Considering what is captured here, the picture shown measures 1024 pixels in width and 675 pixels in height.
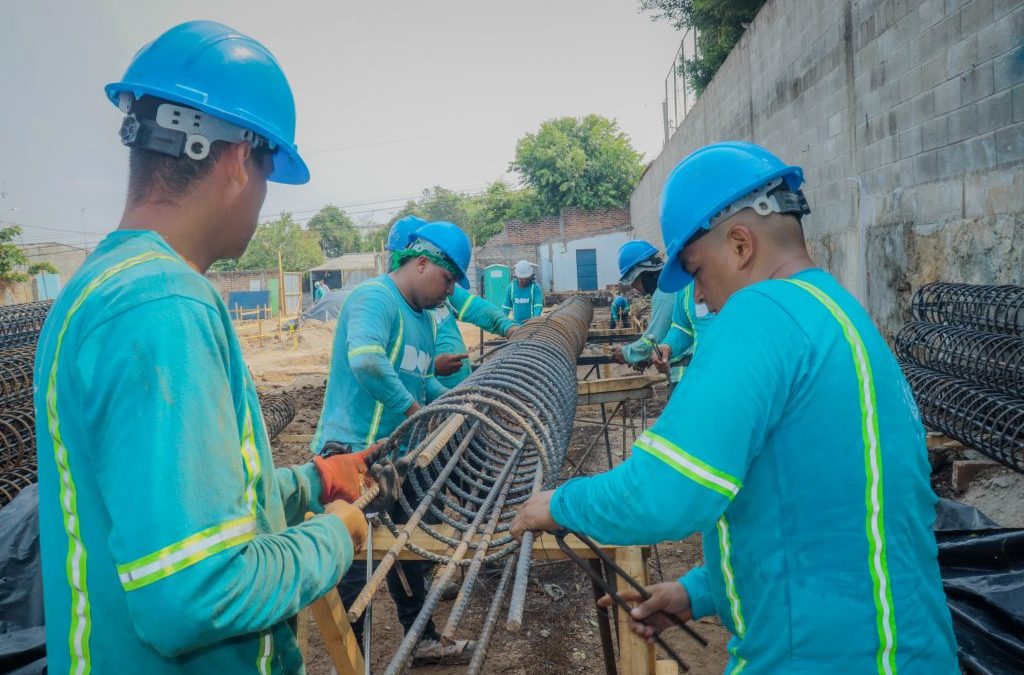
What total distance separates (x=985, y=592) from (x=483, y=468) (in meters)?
1.87

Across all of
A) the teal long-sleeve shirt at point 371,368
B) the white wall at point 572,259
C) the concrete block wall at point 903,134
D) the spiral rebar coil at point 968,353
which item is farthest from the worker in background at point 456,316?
the white wall at point 572,259

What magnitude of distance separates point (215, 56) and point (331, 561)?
3.40 feet

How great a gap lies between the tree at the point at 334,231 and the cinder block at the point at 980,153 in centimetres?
6833

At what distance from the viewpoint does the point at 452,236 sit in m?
3.81

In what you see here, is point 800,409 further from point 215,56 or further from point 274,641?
point 215,56

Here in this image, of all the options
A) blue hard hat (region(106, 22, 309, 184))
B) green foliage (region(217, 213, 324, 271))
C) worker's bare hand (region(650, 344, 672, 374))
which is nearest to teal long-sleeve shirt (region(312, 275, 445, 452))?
blue hard hat (region(106, 22, 309, 184))

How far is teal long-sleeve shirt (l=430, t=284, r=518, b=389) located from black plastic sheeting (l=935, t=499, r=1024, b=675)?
12.0 feet

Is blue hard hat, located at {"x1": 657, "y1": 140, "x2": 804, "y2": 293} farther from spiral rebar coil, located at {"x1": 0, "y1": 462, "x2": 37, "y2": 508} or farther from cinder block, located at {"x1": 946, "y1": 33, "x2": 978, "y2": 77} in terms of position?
cinder block, located at {"x1": 946, "y1": 33, "x2": 978, "y2": 77}

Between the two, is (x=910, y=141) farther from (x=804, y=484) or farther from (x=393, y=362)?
(x=804, y=484)

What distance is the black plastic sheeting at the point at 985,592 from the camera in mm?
1877

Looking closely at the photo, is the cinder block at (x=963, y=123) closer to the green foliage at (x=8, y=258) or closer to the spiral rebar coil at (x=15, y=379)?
the spiral rebar coil at (x=15, y=379)

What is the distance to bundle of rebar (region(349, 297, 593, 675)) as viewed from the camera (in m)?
1.63

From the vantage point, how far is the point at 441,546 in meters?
2.25

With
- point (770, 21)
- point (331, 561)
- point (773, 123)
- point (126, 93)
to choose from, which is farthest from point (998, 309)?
point (770, 21)
